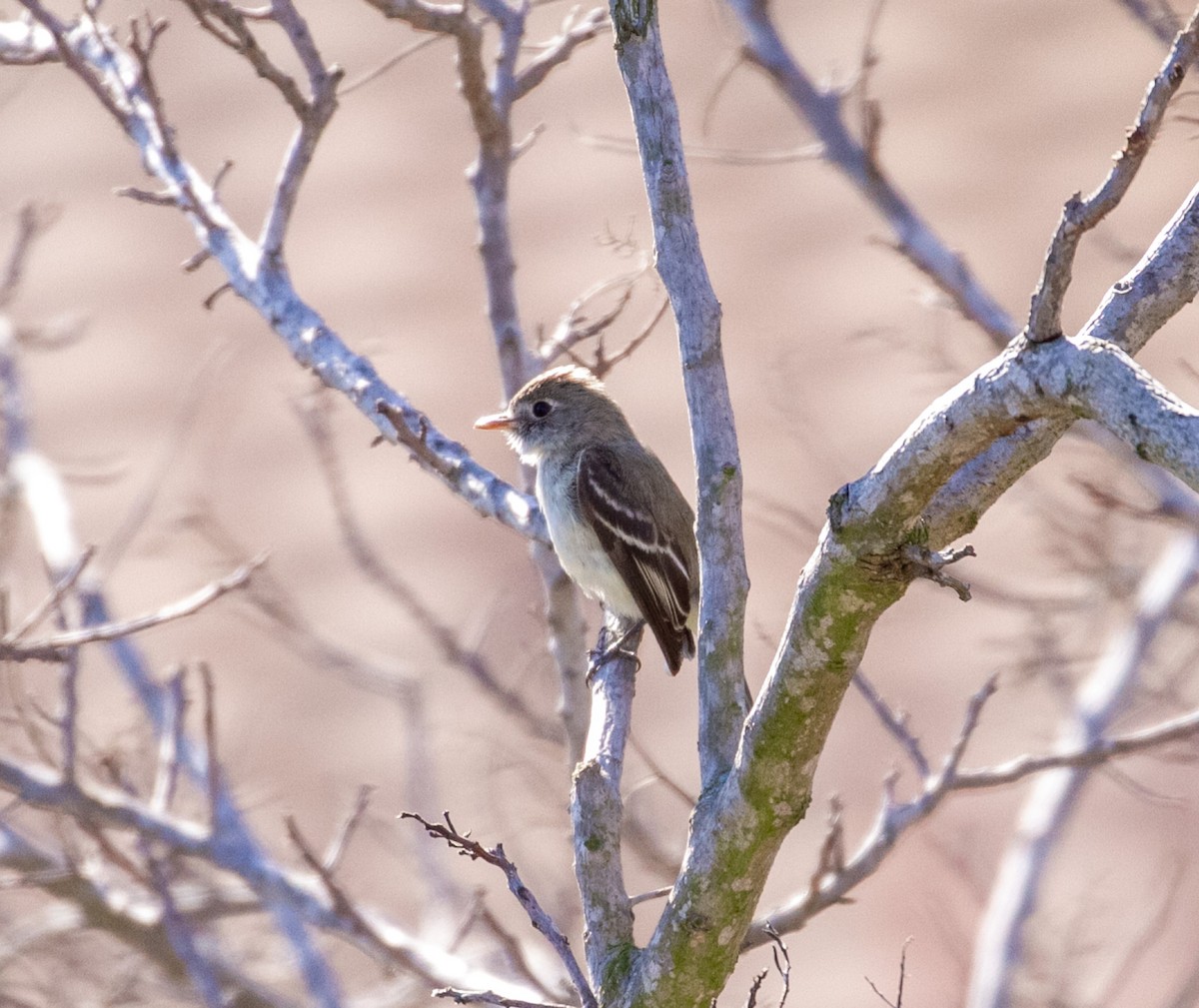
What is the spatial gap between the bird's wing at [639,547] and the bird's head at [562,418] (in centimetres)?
10

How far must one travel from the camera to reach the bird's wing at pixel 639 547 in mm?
4445

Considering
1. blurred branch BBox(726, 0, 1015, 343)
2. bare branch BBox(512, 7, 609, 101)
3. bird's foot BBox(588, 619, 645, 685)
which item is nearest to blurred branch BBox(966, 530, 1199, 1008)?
blurred branch BBox(726, 0, 1015, 343)

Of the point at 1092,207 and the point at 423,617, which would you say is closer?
the point at 1092,207

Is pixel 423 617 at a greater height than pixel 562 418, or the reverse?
pixel 562 418

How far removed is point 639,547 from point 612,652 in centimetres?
102

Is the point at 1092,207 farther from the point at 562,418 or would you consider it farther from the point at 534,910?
the point at 562,418

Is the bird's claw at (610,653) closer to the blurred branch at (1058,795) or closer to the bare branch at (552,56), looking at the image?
the blurred branch at (1058,795)

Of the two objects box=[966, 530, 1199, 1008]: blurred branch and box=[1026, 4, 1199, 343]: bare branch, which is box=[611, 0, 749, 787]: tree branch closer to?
box=[1026, 4, 1199, 343]: bare branch

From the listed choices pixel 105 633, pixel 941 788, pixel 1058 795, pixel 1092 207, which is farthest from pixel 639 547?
pixel 1092 207

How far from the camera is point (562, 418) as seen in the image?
4.98 m

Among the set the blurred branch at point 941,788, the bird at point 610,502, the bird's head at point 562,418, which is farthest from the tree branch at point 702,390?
the bird's head at point 562,418

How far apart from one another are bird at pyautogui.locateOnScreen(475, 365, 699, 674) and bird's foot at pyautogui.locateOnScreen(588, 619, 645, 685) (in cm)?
4

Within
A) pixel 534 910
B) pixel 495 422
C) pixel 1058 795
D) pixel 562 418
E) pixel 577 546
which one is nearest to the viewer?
pixel 534 910

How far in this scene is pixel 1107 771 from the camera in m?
3.93
